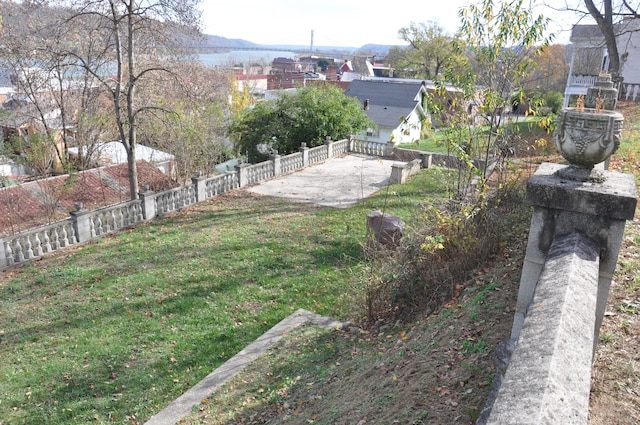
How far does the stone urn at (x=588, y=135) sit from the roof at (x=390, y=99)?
39.5 m

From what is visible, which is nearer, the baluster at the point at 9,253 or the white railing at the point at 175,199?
the baluster at the point at 9,253

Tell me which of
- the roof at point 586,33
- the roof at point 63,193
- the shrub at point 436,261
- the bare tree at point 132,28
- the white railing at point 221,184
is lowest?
the roof at point 63,193

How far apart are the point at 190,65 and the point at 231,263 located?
11.7 meters

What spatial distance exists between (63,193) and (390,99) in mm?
31327

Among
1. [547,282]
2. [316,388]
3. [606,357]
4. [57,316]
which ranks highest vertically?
[547,282]

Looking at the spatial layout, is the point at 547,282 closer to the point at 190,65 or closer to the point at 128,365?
the point at 128,365

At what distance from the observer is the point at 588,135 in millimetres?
3201

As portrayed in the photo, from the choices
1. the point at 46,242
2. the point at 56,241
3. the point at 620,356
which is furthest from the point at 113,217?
the point at 620,356

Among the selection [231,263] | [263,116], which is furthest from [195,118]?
[231,263]

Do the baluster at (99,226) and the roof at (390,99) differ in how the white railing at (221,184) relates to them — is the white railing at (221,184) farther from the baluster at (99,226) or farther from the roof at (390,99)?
the roof at (390,99)

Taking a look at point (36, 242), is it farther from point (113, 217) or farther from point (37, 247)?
point (113, 217)

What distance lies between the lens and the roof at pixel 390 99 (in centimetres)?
4297

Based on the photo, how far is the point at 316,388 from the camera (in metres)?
6.42

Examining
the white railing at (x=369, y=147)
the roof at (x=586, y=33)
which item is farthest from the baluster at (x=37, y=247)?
the roof at (x=586, y=33)
